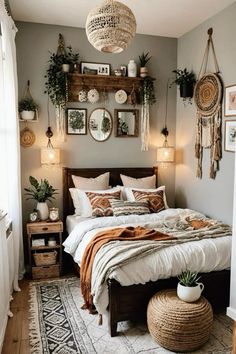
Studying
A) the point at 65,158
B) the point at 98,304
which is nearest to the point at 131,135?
the point at 65,158

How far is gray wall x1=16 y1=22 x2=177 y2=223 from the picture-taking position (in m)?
4.20

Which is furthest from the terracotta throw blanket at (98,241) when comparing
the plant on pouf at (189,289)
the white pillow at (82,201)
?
the white pillow at (82,201)

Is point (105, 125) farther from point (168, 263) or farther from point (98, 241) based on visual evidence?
point (168, 263)

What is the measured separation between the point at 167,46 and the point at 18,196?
296cm

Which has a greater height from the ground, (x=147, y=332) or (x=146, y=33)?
(x=146, y=33)

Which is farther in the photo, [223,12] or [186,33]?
[186,33]

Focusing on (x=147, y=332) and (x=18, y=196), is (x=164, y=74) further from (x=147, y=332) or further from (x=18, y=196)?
(x=147, y=332)

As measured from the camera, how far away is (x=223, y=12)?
12.4ft

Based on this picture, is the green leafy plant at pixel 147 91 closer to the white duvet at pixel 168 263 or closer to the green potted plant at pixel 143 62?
the green potted plant at pixel 143 62

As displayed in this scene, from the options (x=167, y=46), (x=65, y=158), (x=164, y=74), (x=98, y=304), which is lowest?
(x=98, y=304)

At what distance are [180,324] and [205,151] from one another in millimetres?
2359

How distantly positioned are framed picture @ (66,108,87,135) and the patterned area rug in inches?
85.1

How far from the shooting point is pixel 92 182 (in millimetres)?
4305

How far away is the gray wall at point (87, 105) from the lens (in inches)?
165
